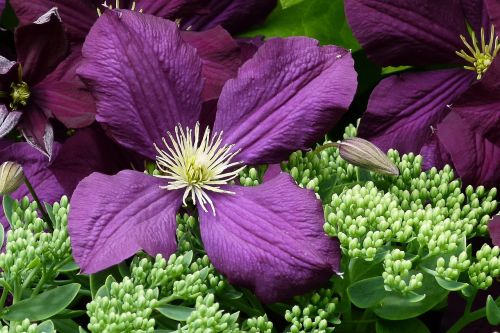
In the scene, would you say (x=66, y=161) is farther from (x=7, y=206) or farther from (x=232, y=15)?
(x=232, y=15)

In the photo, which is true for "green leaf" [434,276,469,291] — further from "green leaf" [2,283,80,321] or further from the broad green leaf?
Result: "green leaf" [2,283,80,321]

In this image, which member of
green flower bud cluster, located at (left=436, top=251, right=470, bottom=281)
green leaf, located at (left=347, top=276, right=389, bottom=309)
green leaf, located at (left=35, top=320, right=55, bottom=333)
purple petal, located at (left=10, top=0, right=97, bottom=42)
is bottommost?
green leaf, located at (left=347, top=276, right=389, bottom=309)

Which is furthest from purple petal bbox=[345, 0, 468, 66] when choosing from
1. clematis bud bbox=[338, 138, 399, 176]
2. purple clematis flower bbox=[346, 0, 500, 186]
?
clematis bud bbox=[338, 138, 399, 176]

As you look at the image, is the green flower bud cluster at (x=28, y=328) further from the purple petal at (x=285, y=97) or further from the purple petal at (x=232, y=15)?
the purple petal at (x=232, y=15)

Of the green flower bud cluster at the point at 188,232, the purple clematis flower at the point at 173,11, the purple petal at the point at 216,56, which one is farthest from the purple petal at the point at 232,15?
the green flower bud cluster at the point at 188,232

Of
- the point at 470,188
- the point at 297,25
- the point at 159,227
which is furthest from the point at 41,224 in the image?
the point at 297,25

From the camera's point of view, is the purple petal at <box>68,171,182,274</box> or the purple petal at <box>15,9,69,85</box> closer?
Result: the purple petal at <box>68,171,182,274</box>

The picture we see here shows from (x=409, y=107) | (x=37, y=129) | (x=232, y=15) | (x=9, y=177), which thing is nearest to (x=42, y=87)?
(x=37, y=129)
